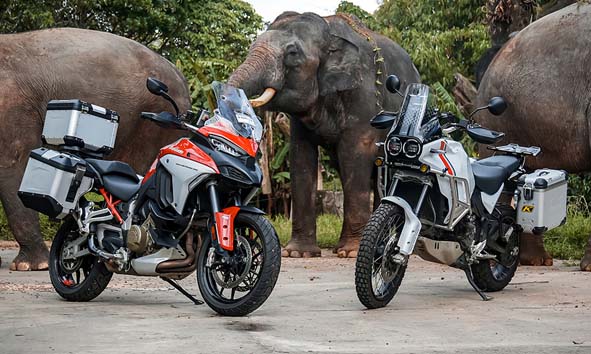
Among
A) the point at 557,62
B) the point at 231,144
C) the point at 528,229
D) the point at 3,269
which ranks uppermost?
the point at 557,62

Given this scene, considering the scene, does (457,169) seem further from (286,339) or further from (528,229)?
(286,339)

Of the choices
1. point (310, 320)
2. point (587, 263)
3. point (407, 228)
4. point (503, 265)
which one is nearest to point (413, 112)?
point (407, 228)

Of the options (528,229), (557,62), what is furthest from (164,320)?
(557,62)

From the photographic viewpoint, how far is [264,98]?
12.3 m

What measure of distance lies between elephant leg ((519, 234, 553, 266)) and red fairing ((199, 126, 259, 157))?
4602 millimetres

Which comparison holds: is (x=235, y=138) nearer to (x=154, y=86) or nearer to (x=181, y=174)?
(x=181, y=174)

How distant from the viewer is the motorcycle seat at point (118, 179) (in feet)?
26.7

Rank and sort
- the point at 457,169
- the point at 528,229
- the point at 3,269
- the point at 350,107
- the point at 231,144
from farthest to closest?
the point at 350,107
the point at 3,269
the point at 528,229
the point at 457,169
the point at 231,144

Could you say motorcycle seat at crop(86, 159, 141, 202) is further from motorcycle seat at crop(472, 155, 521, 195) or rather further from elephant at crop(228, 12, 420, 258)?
elephant at crop(228, 12, 420, 258)

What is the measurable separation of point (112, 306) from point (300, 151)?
564 centimetres

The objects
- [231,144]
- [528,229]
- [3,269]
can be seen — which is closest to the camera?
[231,144]

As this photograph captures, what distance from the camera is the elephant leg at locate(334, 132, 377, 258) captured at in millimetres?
12742

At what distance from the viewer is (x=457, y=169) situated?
830cm

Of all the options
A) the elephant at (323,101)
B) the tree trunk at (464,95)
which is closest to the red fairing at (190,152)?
the elephant at (323,101)
